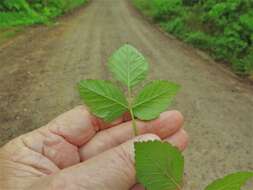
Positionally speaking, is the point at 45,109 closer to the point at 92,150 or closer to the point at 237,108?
the point at 237,108

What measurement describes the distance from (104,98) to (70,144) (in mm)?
593

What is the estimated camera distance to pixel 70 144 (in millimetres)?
1676

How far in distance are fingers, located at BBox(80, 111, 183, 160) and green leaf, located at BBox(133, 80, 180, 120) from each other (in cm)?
13

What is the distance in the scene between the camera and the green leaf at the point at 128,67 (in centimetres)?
119

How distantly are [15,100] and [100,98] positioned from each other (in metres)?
5.37

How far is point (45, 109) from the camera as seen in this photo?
5.88 metres

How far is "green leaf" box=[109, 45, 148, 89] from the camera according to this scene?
1187 millimetres

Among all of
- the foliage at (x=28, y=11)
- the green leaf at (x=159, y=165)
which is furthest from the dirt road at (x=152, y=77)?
the green leaf at (x=159, y=165)

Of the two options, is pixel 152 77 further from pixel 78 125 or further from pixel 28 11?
pixel 28 11

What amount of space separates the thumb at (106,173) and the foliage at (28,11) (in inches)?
424

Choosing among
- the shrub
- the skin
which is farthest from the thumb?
the shrub

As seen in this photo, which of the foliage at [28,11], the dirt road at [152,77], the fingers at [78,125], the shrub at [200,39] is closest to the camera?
the fingers at [78,125]

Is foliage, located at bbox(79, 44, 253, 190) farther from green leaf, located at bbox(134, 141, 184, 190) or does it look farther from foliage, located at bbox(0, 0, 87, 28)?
foliage, located at bbox(0, 0, 87, 28)

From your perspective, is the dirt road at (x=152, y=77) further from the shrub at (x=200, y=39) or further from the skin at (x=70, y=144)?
the skin at (x=70, y=144)
